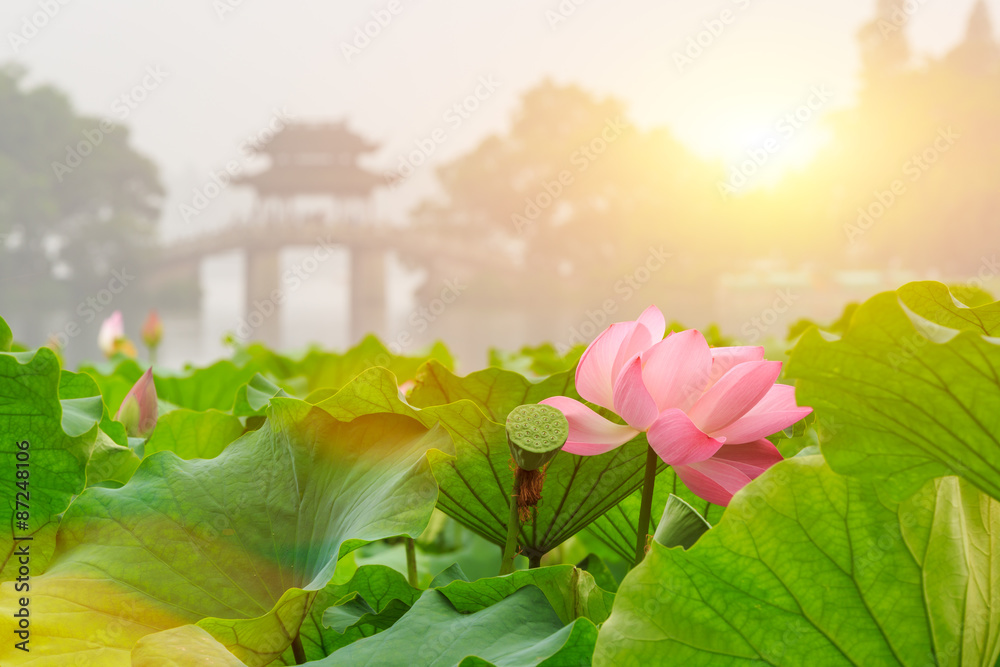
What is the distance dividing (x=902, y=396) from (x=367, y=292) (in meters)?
18.9

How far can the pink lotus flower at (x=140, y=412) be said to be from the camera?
479 mm

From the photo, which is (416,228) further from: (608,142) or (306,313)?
(306,313)

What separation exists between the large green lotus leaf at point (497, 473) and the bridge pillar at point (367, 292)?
18.1 meters

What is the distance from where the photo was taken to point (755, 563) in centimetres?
25

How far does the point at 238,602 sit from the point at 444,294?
17473mm

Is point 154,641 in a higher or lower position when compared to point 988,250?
higher

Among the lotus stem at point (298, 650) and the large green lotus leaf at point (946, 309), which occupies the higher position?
the large green lotus leaf at point (946, 309)

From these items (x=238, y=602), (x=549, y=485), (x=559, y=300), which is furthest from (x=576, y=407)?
(x=559, y=300)

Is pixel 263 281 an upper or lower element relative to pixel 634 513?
lower
